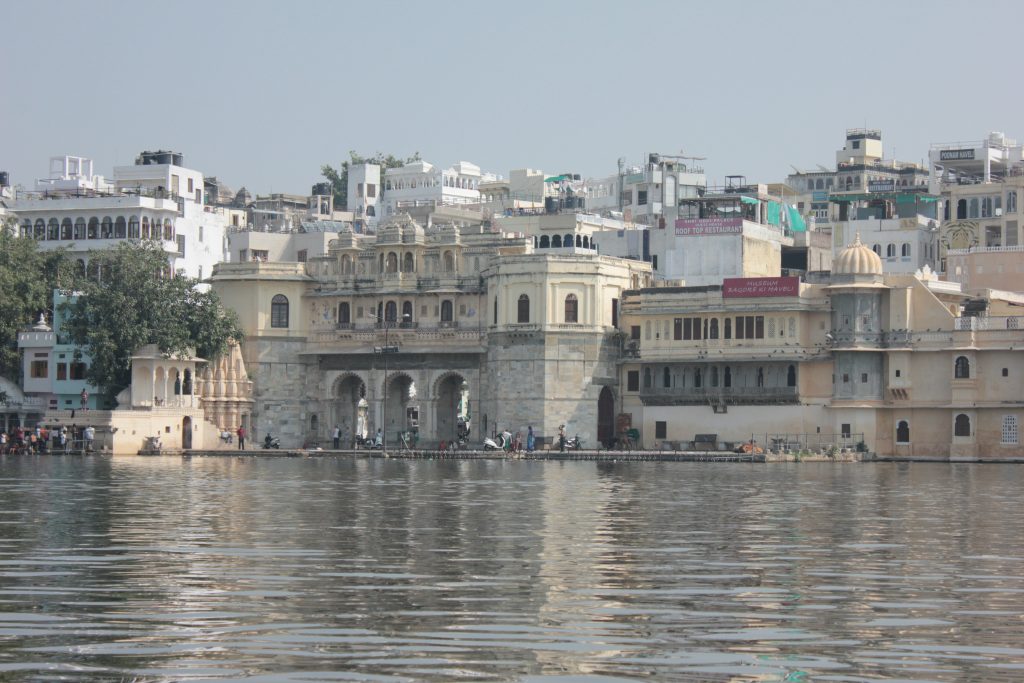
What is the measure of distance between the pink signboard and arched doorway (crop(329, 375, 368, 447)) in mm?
15892

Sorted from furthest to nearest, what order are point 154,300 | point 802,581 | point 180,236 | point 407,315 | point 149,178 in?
point 149,178 < point 180,236 < point 407,315 < point 154,300 < point 802,581

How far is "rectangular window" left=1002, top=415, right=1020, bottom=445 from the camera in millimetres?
69688

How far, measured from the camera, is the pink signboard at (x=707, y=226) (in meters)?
81.6

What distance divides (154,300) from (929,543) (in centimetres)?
4905

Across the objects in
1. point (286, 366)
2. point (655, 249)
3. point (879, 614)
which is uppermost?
point (655, 249)

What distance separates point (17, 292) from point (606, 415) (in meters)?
25.6

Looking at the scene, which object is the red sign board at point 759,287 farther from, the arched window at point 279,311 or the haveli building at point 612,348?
the arched window at point 279,311

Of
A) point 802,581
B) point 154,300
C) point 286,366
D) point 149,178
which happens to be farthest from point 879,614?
point 149,178

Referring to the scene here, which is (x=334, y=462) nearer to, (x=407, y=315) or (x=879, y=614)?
(x=407, y=315)

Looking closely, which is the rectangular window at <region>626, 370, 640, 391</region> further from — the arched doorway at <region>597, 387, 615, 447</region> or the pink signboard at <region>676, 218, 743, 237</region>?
the pink signboard at <region>676, 218, 743, 237</region>

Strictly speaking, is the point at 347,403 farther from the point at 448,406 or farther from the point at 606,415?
the point at 606,415

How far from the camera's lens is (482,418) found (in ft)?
259

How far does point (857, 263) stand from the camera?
238 ft

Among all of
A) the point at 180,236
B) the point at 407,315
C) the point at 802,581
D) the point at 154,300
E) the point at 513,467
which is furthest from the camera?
the point at 180,236
